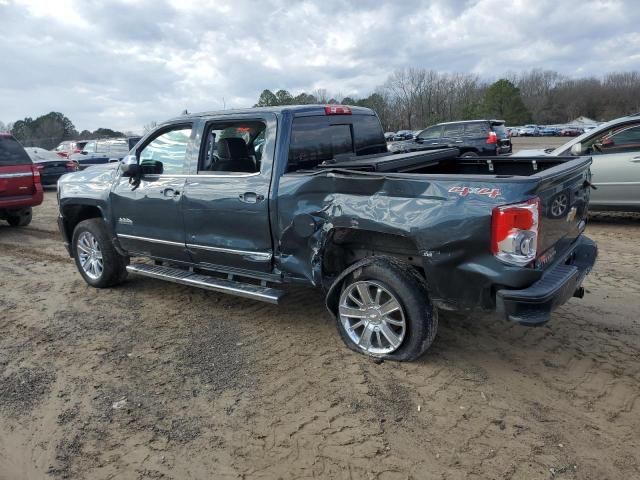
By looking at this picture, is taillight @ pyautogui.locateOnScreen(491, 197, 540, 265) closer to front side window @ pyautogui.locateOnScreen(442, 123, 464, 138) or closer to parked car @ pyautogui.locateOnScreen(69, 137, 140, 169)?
front side window @ pyautogui.locateOnScreen(442, 123, 464, 138)

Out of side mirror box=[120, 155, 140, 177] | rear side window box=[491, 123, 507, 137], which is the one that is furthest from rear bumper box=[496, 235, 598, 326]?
rear side window box=[491, 123, 507, 137]

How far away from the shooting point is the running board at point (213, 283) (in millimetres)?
4375

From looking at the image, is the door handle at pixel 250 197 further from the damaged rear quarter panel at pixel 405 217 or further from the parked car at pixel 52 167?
the parked car at pixel 52 167

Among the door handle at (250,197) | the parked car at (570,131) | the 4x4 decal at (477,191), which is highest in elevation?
the 4x4 decal at (477,191)

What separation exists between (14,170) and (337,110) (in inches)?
290

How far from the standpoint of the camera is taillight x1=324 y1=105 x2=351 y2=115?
187 inches

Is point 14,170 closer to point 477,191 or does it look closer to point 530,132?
point 477,191

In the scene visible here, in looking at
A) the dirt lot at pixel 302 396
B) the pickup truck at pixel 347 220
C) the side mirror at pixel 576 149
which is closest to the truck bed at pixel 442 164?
the pickup truck at pixel 347 220

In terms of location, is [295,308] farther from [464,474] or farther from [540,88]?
[540,88]

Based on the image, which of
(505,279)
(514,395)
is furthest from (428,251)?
(514,395)

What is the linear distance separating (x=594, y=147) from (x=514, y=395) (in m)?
6.23

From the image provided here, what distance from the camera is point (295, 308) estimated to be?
17.0ft

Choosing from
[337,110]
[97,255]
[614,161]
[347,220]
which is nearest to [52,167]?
[97,255]

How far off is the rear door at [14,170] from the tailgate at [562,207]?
9302 millimetres
